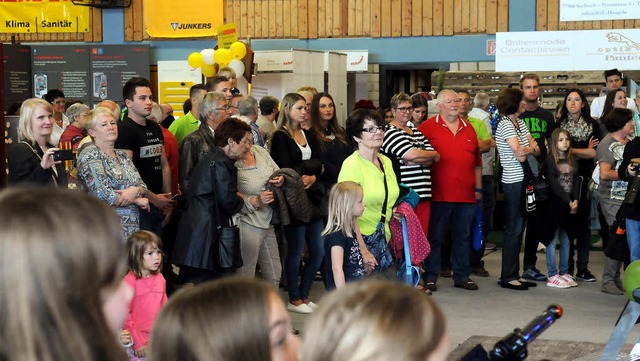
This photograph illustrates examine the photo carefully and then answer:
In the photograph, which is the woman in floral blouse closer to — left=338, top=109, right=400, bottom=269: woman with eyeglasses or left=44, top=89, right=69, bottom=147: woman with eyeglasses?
left=338, top=109, right=400, bottom=269: woman with eyeglasses

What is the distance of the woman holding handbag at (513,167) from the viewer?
24.9 feet

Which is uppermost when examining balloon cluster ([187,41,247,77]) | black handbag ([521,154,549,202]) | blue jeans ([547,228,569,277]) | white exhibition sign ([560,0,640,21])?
white exhibition sign ([560,0,640,21])

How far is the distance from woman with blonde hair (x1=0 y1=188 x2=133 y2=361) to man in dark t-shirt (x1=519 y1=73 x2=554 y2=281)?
22.3 feet

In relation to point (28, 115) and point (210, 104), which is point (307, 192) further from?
point (28, 115)

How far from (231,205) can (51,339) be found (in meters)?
4.50

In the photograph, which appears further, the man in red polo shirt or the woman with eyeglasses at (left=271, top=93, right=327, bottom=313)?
the man in red polo shirt

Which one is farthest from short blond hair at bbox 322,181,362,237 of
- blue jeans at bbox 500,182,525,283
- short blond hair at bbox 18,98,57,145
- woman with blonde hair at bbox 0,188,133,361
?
woman with blonde hair at bbox 0,188,133,361

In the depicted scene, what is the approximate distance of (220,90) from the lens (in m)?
7.40

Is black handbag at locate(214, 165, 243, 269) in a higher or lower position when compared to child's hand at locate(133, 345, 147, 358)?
higher

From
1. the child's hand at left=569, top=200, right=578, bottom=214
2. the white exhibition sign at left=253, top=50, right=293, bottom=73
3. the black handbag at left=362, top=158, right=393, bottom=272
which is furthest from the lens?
the white exhibition sign at left=253, top=50, right=293, bottom=73

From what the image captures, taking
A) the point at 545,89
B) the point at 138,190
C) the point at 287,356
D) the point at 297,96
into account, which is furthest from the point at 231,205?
the point at 545,89

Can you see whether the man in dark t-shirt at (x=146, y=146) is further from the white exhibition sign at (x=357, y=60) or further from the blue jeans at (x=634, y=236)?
the white exhibition sign at (x=357, y=60)

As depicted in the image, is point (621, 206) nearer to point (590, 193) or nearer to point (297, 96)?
point (590, 193)

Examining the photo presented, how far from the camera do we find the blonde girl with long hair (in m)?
5.32
